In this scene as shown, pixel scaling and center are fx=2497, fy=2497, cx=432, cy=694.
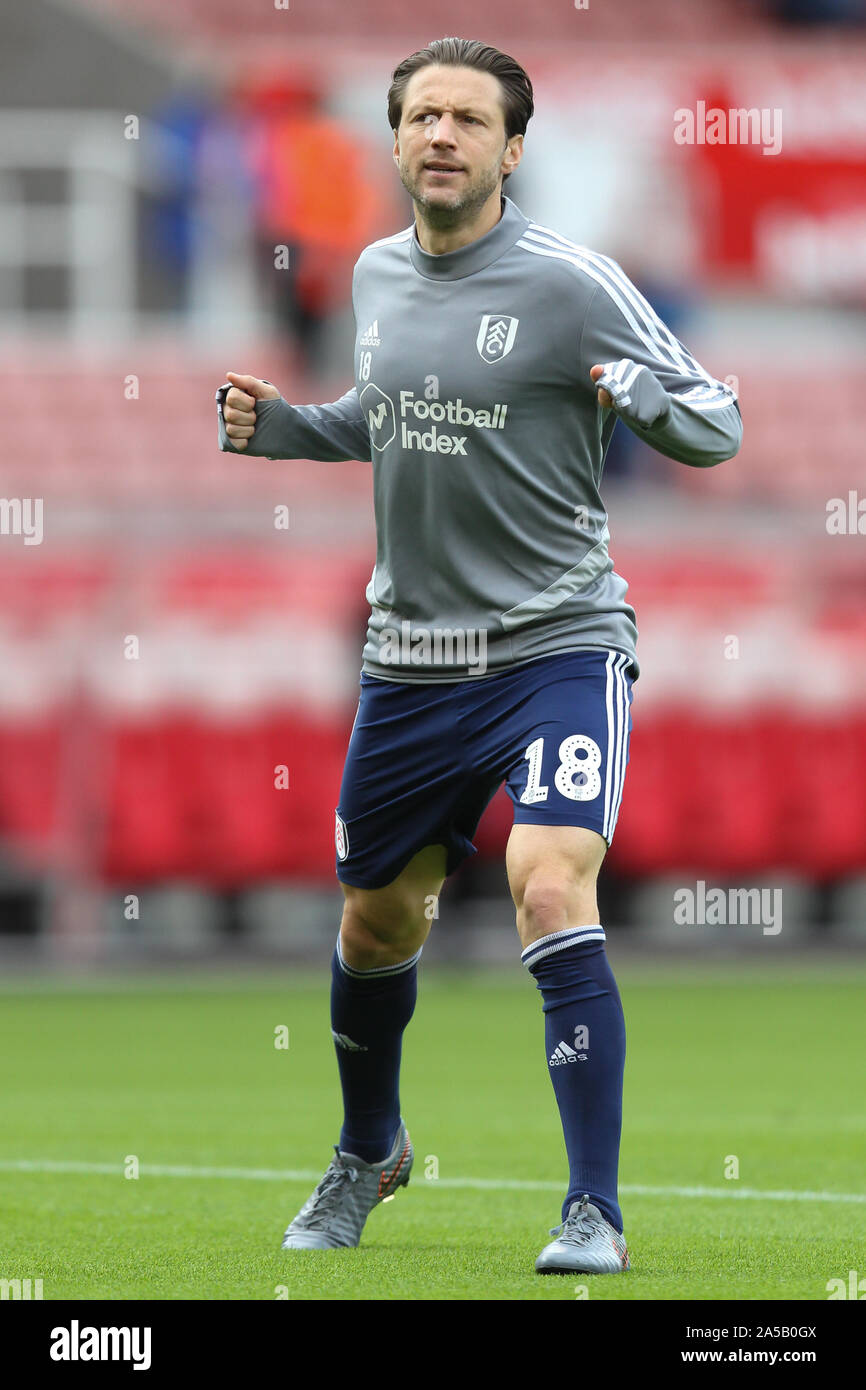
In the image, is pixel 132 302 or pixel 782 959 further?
pixel 132 302

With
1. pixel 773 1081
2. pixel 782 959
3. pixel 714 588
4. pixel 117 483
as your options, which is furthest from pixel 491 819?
pixel 117 483

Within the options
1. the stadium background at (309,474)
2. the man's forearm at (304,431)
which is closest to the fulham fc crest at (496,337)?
the man's forearm at (304,431)

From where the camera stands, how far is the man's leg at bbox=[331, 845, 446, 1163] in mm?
5340

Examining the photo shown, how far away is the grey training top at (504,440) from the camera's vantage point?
5.04 metres

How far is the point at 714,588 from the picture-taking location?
17.5 m

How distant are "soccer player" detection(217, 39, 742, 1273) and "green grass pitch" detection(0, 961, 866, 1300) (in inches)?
13.6

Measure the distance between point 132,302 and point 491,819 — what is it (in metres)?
9.88

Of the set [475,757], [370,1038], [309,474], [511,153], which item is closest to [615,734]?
[475,757]

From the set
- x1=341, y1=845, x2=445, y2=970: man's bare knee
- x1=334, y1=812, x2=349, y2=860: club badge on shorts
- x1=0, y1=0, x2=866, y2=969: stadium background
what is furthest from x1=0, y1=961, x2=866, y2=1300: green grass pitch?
x1=0, y1=0, x2=866, y2=969: stadium background

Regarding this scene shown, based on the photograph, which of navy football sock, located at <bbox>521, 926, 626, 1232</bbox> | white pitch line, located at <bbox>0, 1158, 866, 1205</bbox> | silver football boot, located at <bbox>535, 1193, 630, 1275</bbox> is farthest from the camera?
white pitch line, located at <bbox>0, 1158, 866, 1205</bbox>

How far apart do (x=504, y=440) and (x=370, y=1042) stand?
1.37 meters

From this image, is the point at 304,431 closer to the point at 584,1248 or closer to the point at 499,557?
the point at 499,557

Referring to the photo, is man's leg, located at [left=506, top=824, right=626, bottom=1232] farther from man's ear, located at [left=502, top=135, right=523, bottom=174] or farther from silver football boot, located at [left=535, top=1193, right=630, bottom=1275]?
man's ear, located at [left=502, top=135, right=523, bottom=174]

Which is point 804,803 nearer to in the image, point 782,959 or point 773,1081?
point 782,959
